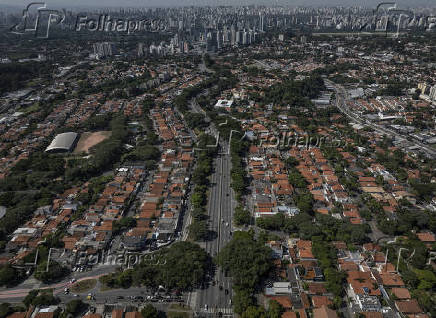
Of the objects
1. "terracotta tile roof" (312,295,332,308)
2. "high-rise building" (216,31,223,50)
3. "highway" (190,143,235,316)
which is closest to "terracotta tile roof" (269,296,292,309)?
"terracotta tile roof" (312,295,332,308)

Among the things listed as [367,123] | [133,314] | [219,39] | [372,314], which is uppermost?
[219,39]

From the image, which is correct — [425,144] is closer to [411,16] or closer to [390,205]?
[390,205]

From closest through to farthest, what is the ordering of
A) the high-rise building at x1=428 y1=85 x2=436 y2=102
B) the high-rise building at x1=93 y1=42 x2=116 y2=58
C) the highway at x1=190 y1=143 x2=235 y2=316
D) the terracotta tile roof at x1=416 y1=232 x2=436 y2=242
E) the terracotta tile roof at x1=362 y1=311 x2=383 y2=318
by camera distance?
1. the terracotta tile roof at x1=362 y1=311 x2=383 y2=318
2. the highway at x1=190 y1=143 x2=235 y2=316
3. the terracotta tile roof at x1=416 y1=232 x2=436 y2=242
4. the high-rise building at x1=428 y1=85 x2=436 y2=102
5. the high-rise building at x1=93 y1=42 x2=116 y2=58

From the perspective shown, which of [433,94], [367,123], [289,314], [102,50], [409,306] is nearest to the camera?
[289,314]

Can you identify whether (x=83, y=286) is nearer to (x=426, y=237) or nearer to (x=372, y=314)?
(x=372, y=314)

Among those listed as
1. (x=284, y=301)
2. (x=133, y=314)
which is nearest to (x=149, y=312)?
(x=133, y=314)

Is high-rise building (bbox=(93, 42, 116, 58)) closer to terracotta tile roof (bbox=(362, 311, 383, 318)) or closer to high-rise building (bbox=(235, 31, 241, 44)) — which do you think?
high-rise building (bbox=(235, 31, 241, 44))

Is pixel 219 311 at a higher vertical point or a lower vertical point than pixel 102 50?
lower
